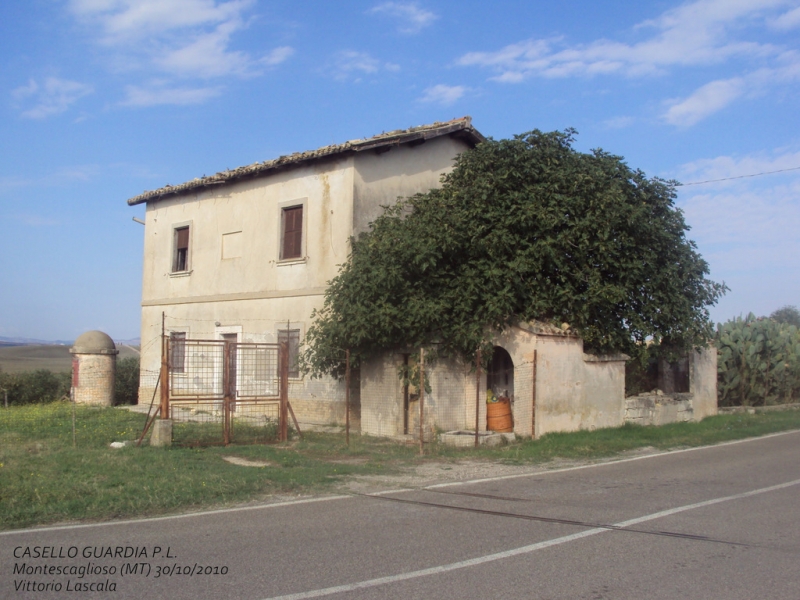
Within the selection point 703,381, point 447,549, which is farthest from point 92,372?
point 447,549

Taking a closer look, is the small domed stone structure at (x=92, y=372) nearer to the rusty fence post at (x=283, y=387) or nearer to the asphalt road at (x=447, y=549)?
the rusty fence post at (x=283, y=387)

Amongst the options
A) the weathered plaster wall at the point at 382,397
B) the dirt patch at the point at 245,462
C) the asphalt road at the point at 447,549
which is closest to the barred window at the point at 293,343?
the weathered plaster wall at the point at 382,397

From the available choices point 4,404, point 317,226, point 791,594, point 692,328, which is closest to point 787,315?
point 692,328

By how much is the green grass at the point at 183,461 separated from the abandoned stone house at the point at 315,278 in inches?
40.7

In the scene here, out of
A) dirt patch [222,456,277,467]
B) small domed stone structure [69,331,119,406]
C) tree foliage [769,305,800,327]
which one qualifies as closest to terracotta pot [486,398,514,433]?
dirt patch [222,456,277,467]

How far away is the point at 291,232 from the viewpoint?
20078mm

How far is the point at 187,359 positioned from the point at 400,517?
1512 centimetres

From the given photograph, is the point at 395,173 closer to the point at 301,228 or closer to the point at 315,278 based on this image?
the point at 301,228

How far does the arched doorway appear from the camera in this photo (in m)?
17.3

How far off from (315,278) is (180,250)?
6.82 metres

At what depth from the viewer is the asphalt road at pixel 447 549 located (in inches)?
211

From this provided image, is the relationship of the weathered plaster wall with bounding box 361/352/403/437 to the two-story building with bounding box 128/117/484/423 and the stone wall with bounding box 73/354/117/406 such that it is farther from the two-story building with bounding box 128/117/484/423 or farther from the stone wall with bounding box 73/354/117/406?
the stone wall with bounding box 73/354/117/406

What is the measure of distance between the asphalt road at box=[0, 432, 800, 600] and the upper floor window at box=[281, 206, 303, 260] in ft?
37.6

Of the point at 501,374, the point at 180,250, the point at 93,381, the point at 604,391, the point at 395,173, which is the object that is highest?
the point at 395,173
